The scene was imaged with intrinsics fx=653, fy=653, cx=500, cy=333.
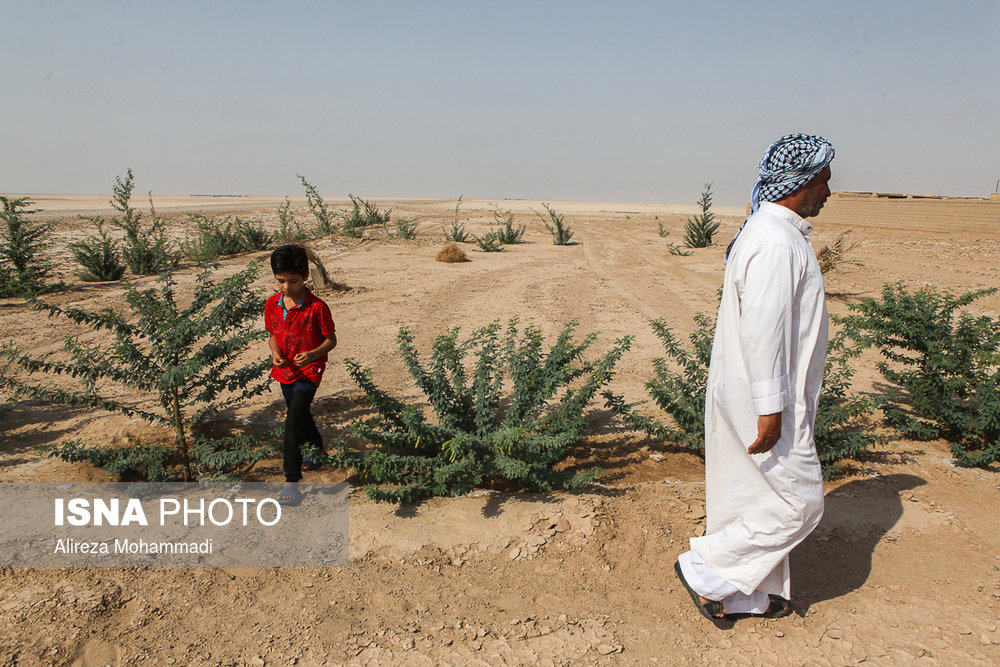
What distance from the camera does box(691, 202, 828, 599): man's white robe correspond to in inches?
89.1

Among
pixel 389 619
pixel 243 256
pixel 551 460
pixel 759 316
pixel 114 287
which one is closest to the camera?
pixel 759 316

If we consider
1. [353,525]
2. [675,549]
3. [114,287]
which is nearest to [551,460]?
[675,549]

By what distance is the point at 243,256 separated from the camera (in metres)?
12.9

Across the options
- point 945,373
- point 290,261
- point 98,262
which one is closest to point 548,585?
point 290,261

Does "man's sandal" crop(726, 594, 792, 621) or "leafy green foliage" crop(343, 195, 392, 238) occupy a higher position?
"leafy green foliage" crop(343, 195, 392, 238)

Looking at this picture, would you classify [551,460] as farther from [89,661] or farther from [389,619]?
[89,661]

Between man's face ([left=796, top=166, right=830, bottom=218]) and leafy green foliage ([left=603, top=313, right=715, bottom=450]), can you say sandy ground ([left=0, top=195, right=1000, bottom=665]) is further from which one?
man's face ([left=796, top=166, right=830, bottom=218])

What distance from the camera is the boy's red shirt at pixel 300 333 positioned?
352cm

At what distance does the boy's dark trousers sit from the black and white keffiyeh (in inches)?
90.4

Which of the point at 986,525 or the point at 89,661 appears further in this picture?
the point at 986,525

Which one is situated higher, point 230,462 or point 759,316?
point 759,316

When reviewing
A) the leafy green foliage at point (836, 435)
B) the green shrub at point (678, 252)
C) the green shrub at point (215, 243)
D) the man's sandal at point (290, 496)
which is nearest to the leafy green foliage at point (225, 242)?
the green shrub at point (215, 243)

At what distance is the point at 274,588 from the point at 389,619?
Result: 0.58m

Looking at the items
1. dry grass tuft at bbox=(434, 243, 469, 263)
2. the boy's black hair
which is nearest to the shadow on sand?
the boy's black hair
